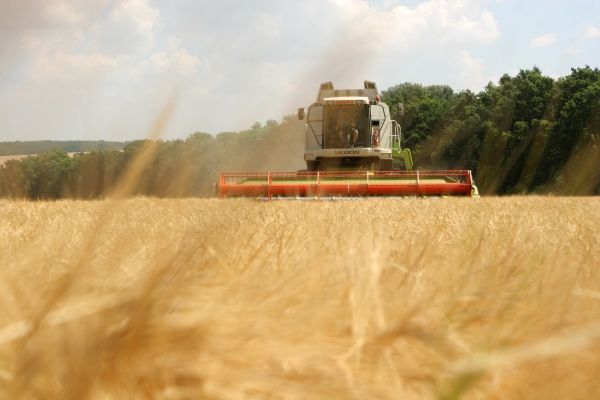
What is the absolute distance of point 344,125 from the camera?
14359 mm

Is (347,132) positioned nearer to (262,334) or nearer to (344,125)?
(344,125)

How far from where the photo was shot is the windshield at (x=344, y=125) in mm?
14281

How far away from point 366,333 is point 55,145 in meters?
1.51

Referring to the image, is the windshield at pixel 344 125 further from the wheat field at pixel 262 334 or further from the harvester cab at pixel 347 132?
the wheat field at pixel 262 334

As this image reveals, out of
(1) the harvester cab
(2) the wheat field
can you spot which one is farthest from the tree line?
(2) the wheat field

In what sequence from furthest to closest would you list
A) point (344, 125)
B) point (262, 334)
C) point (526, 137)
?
1. point (526, 137)
2. point (344, 125)
3. point (262, 334)

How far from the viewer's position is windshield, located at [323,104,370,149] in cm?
1428

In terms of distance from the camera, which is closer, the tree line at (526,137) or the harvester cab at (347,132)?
the harvester cab at (347,132)

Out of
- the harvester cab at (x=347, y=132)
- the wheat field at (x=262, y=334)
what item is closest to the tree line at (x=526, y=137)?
the harvester cab at (x=347, y=132)

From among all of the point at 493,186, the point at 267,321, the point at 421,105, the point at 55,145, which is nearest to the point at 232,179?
the point at 55,145

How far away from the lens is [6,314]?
0.65 m

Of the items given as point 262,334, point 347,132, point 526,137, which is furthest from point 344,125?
point 526,137

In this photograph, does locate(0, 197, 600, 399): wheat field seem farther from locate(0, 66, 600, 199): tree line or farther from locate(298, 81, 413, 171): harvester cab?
locate(0, 66, 600, 199): tree line

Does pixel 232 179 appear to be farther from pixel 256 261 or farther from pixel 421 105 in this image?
pixel 421 105
